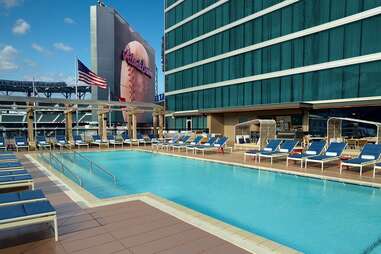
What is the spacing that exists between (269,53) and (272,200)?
60.5ft

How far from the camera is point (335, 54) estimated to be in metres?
18.7

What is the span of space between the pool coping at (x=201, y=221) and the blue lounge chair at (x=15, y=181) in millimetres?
948

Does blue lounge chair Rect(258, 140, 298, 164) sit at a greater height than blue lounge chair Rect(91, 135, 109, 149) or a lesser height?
greater

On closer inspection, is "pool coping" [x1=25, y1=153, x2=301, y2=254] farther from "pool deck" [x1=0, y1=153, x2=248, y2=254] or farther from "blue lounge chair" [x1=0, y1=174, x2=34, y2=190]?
"blue lounge chair" [x1=0, y1=174, x2=34, y2=190]

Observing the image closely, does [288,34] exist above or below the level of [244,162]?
above

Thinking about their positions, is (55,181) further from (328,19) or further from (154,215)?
(328,19)

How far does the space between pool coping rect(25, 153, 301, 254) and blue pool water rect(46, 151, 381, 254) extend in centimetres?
104

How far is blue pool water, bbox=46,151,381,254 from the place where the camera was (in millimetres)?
5004

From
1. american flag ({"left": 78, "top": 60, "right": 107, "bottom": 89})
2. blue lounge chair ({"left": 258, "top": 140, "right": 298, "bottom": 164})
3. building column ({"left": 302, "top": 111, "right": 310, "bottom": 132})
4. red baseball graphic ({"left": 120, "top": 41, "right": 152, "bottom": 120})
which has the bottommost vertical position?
blue lounge chair ({"left": 258, "top": 140, "right": 298, "bottom": 164})

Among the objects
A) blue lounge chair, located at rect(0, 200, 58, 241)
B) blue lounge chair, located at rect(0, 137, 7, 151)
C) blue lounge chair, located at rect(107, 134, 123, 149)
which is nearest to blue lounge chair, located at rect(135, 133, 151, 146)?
blue lounge chair, located at rect(107, 134, 123, 149)

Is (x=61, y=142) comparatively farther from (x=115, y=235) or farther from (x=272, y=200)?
(x=115, y=235)

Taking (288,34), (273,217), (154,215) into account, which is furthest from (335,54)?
(154,215)

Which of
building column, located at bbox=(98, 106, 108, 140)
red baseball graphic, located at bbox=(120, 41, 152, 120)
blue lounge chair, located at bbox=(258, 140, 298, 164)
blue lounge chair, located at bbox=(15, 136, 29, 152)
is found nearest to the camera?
blue lounge chair, located at bbox=(258, 140, 298, 164)

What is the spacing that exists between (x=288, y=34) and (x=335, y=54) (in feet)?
14.2
